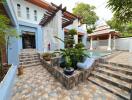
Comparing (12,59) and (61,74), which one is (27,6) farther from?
(61,74)

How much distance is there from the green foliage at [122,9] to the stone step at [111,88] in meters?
2.76

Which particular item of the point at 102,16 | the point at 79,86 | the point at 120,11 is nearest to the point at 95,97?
the point at 79,86

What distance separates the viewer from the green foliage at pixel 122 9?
3604 mm

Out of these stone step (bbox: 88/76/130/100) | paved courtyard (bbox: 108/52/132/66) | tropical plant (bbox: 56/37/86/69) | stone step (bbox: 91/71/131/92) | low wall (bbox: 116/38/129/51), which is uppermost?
low wall (bbox: 116/38/129/51)

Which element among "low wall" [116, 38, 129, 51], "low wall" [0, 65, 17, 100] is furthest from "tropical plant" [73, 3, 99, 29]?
"low wall" [0, 65, 17, 100]

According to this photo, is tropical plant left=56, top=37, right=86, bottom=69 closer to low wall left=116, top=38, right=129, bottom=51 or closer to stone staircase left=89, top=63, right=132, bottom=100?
stone staircase left=89, top=63, right=132, bottom=100

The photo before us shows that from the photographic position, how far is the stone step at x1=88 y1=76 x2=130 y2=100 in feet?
12.5

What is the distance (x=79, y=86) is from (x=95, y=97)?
1084 mm

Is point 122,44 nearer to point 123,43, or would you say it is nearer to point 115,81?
point 123,43

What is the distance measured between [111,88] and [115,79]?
671 millimetres

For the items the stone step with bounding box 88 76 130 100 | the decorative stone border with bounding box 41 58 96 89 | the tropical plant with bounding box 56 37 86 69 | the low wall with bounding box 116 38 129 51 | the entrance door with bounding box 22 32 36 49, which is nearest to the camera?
the stone step with bounding box 88 76 130 100

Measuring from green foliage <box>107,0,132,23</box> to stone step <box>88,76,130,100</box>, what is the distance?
2.76m

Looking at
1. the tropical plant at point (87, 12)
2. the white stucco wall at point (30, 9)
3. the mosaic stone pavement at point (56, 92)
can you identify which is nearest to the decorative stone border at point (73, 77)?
the mosaic stone pavement at point (56, 92)

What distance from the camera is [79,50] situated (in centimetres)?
627
